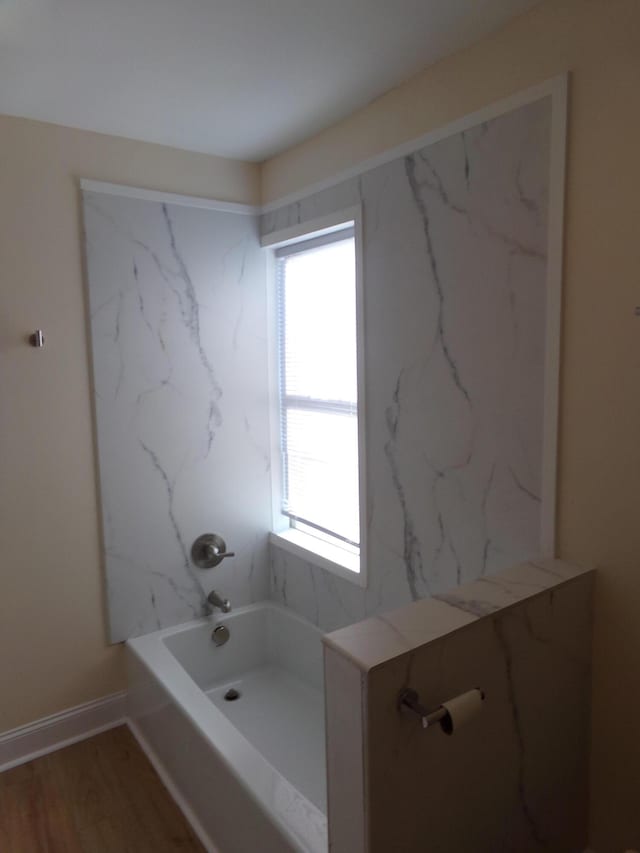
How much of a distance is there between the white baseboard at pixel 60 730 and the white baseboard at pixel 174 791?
9 cm

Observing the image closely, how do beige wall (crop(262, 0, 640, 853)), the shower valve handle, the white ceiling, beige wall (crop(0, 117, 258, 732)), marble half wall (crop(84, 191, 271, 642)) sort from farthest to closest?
1. the shower valve handle
2. marble half wall (crop(84, 191, 271, 642))
3. beige wall (crop(0, 117, 258, 732))
4. the white ceiling
5. beige wall (crop(262, 0, 640, 853))

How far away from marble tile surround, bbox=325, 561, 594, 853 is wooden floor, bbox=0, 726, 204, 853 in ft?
3.29

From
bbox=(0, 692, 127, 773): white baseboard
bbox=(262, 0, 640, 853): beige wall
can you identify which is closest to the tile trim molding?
bbox=(262, 0, 640, 853): beige wall

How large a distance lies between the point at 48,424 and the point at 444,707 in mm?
1811

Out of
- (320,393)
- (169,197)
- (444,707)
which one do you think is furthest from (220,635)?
(169,197)

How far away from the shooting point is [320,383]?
264 centimetres

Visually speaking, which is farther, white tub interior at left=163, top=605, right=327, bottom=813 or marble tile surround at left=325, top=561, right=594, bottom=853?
white tub interior at left=163, top=605, right=327, bottom=813

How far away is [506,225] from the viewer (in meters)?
1.70

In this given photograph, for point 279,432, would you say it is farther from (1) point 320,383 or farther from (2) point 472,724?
(2) point 472,724

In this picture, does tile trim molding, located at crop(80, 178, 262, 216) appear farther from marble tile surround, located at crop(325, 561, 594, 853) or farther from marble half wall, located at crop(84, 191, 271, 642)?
marble tile surround, located at crop(325, 561, 594, 853)

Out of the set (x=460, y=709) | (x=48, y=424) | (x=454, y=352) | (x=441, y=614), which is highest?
(x=454, y=352)

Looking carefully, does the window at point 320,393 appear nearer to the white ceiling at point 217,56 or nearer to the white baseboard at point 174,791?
the white ceiling at point 217,56

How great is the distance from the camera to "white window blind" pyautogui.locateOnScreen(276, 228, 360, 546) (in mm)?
2469

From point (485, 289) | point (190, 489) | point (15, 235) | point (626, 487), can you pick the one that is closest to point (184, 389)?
point (190, 489)
